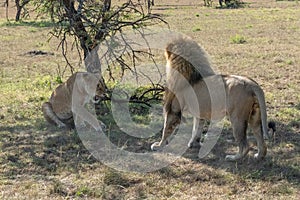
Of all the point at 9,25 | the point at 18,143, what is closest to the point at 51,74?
the point at 18,143

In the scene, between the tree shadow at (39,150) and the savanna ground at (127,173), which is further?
the tree shadow at (39,150)

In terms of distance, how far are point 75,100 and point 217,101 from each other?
94.8 inches

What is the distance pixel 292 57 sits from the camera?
14.0 metres

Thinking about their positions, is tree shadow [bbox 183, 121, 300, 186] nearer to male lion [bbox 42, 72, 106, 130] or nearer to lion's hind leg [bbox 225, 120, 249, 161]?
lion's hind leg [bbox 225, 120, 249, 161]

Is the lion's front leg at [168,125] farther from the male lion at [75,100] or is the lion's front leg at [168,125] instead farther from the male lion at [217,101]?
the male lion at [75,100]

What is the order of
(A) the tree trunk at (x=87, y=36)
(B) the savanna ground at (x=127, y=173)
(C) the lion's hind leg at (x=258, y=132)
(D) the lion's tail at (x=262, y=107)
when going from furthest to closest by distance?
(A) the tree trunk at (x=87, y=36) → (C) the lion's hind leg at (x=258, y=132) → (D) the lion's tail at (x=262, y=107) → (B) the savanna ground at (x=127, y=173)

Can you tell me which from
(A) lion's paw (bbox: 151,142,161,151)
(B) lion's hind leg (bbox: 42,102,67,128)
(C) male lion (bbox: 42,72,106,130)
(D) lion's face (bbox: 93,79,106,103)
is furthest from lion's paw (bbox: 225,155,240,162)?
(B) lion's hind leg (bbox: 42,102,67,128)

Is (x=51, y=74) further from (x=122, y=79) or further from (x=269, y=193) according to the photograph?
(x=269, y=193)

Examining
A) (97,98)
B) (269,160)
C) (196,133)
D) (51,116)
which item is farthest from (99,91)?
(269,160)

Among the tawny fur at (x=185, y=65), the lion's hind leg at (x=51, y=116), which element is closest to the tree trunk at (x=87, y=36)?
the lion's hind leg at (x=51, y=116)

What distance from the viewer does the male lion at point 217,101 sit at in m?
5.89

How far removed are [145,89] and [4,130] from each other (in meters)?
2.81

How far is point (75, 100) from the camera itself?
25.4 ft

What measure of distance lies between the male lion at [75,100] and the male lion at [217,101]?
1.33 m
